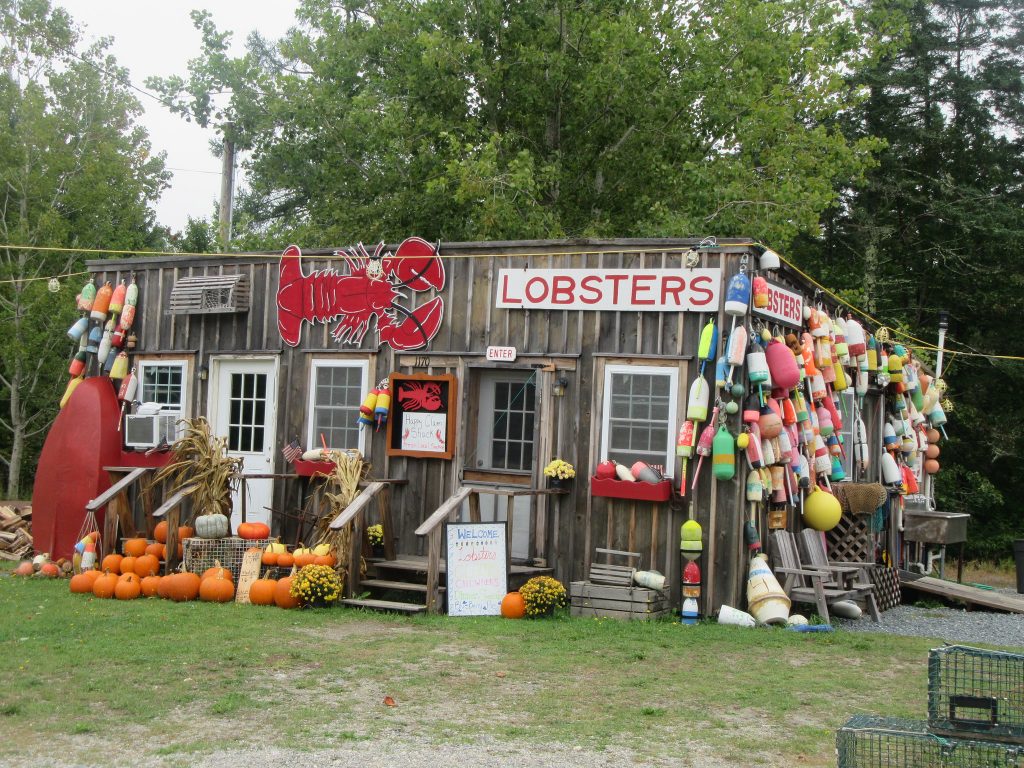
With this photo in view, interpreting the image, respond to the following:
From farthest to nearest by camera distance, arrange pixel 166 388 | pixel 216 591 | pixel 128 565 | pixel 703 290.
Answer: pixel 166 388 < pixel 128 565 < pixel 216 591 < pixel 703 290

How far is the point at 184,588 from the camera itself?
36.8 feet

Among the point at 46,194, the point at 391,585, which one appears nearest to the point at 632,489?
the point at 391,585

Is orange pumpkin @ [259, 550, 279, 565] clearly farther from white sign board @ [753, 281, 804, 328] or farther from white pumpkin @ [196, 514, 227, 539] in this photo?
white sign board @ [753, 281, 804, 328]

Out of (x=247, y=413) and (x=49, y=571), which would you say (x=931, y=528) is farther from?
(x=49, y=571)

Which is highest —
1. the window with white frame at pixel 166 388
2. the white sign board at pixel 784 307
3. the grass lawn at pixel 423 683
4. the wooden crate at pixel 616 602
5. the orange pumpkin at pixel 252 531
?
the white sign board at pixel 784 307

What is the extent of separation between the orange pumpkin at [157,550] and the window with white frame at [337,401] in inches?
75.3

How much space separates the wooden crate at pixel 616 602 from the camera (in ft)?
34.6

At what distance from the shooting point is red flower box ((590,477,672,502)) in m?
10.9

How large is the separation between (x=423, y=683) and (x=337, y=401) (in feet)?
18.1

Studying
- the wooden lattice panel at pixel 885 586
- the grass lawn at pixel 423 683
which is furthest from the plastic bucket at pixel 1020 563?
the grass lawn at pixel 423 683

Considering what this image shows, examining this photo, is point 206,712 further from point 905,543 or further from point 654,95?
point 654,95

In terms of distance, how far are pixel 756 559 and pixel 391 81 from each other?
1523 centimetres

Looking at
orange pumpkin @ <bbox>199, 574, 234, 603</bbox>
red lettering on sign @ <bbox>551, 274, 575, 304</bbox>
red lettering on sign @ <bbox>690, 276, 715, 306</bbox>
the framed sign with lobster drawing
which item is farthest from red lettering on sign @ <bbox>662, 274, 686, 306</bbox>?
orange pumpkin @ <bbox>199, 574, 234, 603</bbox>

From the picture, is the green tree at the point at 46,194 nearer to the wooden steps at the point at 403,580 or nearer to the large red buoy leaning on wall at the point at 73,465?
the large red buoy leaning on wall at the point at 73,465
